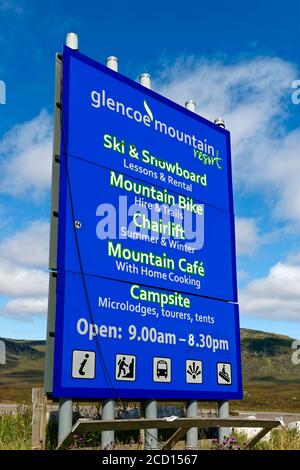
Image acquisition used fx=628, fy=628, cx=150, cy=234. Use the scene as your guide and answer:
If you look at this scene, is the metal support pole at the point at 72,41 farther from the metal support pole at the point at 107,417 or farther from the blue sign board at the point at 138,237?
the metal support pole at the point at 107,417

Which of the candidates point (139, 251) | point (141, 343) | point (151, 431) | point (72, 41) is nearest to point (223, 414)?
point (151, 431)

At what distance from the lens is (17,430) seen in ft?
36.4

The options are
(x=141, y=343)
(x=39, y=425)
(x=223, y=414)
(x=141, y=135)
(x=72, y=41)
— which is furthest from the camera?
(x=223, y=414)

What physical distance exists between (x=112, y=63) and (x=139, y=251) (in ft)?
10.9

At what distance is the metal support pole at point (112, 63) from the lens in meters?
10.7

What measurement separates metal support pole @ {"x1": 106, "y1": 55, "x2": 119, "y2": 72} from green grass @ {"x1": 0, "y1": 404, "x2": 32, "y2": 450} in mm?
6199

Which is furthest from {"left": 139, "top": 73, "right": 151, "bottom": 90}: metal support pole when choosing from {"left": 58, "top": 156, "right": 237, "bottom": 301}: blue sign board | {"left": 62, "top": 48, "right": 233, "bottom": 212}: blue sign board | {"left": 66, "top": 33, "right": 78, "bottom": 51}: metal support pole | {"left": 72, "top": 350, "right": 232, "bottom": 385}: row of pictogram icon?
{"left": 72, "top": 350, "right": 232, "bottom": 385}: row of pictogram icon

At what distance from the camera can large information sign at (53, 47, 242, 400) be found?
349 inches

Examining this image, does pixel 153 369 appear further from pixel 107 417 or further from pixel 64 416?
pixel 64 416

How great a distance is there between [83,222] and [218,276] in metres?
3.33

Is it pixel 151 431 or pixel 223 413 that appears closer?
pixel 151 431

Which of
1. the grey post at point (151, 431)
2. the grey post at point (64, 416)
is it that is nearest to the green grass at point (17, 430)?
the grey post at point (64, 416)
